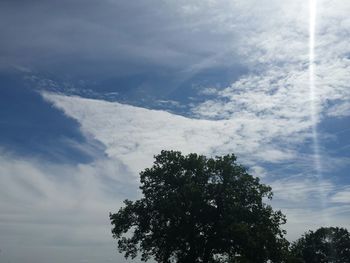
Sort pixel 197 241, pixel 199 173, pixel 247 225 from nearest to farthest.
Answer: pixel 247 225
pixel 197 241
pixel 199 173

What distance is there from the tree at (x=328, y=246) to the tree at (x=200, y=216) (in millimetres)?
54255

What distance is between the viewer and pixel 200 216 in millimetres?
48375

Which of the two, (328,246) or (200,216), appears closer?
(200,216)

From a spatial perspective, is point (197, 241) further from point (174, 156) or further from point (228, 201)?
point (174, 156)

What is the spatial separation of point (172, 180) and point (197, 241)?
7.58m

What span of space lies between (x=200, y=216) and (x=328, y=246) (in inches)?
2457

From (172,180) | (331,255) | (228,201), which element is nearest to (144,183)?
(172,180)

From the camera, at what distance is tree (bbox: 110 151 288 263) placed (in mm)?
46656

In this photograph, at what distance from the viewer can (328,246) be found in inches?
3907

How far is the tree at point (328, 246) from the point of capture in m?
98.1

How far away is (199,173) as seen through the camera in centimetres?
5122

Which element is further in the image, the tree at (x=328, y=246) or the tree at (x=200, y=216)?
the tree at (x=328, y=246)

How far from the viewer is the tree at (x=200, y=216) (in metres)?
46.7

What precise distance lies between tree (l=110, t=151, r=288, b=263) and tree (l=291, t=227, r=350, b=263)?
2136 inches
